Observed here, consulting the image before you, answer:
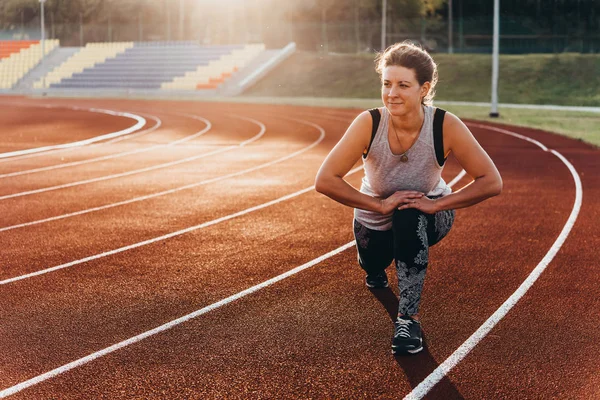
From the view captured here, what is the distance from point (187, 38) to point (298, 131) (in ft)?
152

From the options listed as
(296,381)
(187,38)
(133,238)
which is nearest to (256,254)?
(133,238)

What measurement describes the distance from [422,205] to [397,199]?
5.7 inches

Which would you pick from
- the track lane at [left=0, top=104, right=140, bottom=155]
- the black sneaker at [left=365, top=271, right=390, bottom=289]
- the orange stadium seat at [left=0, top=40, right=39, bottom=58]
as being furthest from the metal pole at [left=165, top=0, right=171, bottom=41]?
the black sneaker at [left=365, top=271, right=390, bottom=289]

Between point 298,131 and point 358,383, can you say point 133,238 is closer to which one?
point 358,383

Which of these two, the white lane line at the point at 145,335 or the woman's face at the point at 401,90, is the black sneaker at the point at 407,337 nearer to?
the woman's face at the point at 401,90

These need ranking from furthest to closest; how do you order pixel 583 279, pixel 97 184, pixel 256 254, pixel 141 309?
pixel 97 184, pixel 256 254, pixel 583 279, pixel 141 309

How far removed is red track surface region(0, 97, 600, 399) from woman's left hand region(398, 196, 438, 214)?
2.66 ft

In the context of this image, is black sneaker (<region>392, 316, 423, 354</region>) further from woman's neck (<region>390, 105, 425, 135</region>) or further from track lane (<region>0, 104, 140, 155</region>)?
track lane (<region>0, 104, 140, 155</region>)

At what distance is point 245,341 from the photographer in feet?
15.4

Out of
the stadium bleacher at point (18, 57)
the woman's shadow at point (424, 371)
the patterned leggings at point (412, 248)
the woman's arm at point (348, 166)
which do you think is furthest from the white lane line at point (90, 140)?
the stadium bleacher at point (18, 57)

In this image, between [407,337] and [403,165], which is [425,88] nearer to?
[403,165]

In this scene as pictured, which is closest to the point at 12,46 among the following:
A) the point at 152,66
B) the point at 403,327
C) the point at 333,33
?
the point at 152,66

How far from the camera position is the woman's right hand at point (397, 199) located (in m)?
4.45

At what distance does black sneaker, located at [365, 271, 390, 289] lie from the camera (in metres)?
5.78
